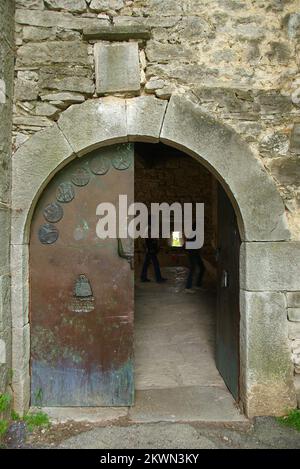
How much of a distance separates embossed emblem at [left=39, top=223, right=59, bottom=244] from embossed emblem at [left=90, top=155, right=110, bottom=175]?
1.65ft

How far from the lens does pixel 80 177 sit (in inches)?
99.5

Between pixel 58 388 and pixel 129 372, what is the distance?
20.2 inches

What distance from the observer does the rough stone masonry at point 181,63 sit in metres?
2.38

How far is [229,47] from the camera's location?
243 cm

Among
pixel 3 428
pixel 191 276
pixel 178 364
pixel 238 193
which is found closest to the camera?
pixel 3 428

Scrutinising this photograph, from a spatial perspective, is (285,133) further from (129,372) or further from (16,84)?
(129,372)

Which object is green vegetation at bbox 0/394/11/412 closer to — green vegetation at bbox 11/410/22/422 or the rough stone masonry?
green vegetation at bbox 11/410/22/422

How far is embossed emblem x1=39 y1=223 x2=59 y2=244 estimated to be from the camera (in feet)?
8.20

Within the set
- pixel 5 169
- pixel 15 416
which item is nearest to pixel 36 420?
pixel 15 416

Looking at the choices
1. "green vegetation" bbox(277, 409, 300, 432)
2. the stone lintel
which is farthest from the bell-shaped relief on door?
the stone lintel

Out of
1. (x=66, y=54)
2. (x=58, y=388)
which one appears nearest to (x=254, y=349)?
(x=58, y=388)

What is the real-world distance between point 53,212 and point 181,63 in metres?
1.36

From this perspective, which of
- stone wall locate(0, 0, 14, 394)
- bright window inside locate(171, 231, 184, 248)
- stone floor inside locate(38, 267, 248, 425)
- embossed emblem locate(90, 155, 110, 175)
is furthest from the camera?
bright window inside locate(171, 231, 184, 248)

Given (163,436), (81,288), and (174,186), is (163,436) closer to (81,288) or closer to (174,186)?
(81,288)
